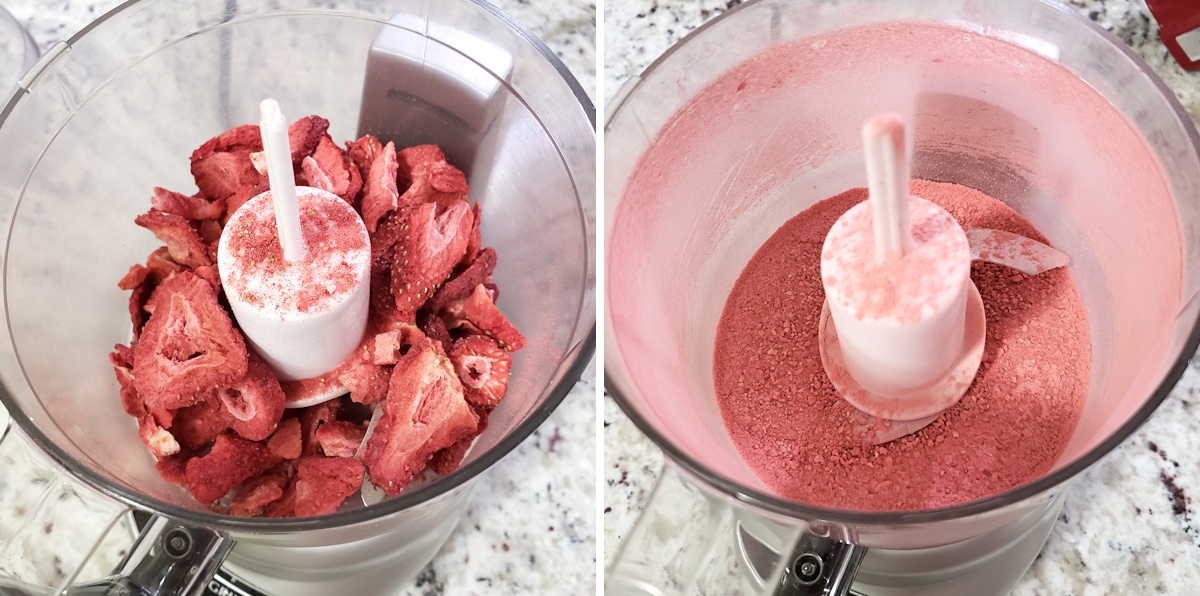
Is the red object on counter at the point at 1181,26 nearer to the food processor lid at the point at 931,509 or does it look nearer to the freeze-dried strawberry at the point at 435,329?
the food processor lid at the point at 931,509

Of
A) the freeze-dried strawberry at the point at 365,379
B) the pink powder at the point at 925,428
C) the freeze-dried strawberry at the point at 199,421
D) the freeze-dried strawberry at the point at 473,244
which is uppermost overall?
the pink powder at the point at 925,428

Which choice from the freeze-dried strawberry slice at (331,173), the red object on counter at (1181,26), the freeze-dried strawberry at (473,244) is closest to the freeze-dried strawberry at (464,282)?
the freeze-dried strawberry at (473,244)

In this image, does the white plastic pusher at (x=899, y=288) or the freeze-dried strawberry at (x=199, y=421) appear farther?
the freeze-dried strawberry at (x=199, y=421)

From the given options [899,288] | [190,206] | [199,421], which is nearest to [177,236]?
[190,206]

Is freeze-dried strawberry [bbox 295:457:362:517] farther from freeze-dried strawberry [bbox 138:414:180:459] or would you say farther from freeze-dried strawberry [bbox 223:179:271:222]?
freeze-dried strawberry [bbox 223:179:271:222]

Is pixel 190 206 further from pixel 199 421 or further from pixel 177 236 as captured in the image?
pixel 199 421

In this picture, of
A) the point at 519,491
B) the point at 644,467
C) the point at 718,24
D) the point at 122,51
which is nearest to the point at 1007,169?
the point at 718,24

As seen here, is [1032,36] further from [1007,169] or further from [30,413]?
[30,413]
